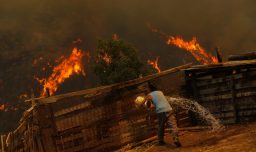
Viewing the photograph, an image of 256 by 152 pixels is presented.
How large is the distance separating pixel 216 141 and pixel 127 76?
20.7 meters

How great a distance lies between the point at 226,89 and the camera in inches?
579

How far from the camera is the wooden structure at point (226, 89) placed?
1399 centimetres

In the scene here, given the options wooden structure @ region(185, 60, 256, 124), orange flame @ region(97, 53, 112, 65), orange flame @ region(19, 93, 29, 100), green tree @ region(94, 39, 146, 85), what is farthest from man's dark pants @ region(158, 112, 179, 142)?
orange flame @ region(19, 93, 29, 100)

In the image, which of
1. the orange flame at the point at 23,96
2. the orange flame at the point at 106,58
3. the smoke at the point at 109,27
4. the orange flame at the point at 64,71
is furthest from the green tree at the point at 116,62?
the orange flame at the point at 64,71

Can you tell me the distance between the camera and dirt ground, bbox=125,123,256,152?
9475 mm

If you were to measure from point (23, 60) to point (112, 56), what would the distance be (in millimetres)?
23278

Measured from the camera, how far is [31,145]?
10859 mm

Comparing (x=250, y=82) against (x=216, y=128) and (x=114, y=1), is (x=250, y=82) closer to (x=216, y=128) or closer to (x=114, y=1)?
(x=216, y=128)

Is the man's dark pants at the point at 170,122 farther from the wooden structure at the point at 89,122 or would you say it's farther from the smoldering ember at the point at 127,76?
the wooden structure at the point at 89,122

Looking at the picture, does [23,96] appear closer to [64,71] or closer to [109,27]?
[64,71]

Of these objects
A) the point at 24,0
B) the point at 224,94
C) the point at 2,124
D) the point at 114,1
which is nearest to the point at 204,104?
the point at 224,94

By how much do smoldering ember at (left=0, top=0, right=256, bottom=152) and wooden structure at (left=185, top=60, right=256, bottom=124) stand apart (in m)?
0.04

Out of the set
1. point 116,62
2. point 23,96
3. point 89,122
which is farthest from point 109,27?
point 89,122

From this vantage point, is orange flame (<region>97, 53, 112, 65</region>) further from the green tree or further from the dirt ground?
the dirt ground
